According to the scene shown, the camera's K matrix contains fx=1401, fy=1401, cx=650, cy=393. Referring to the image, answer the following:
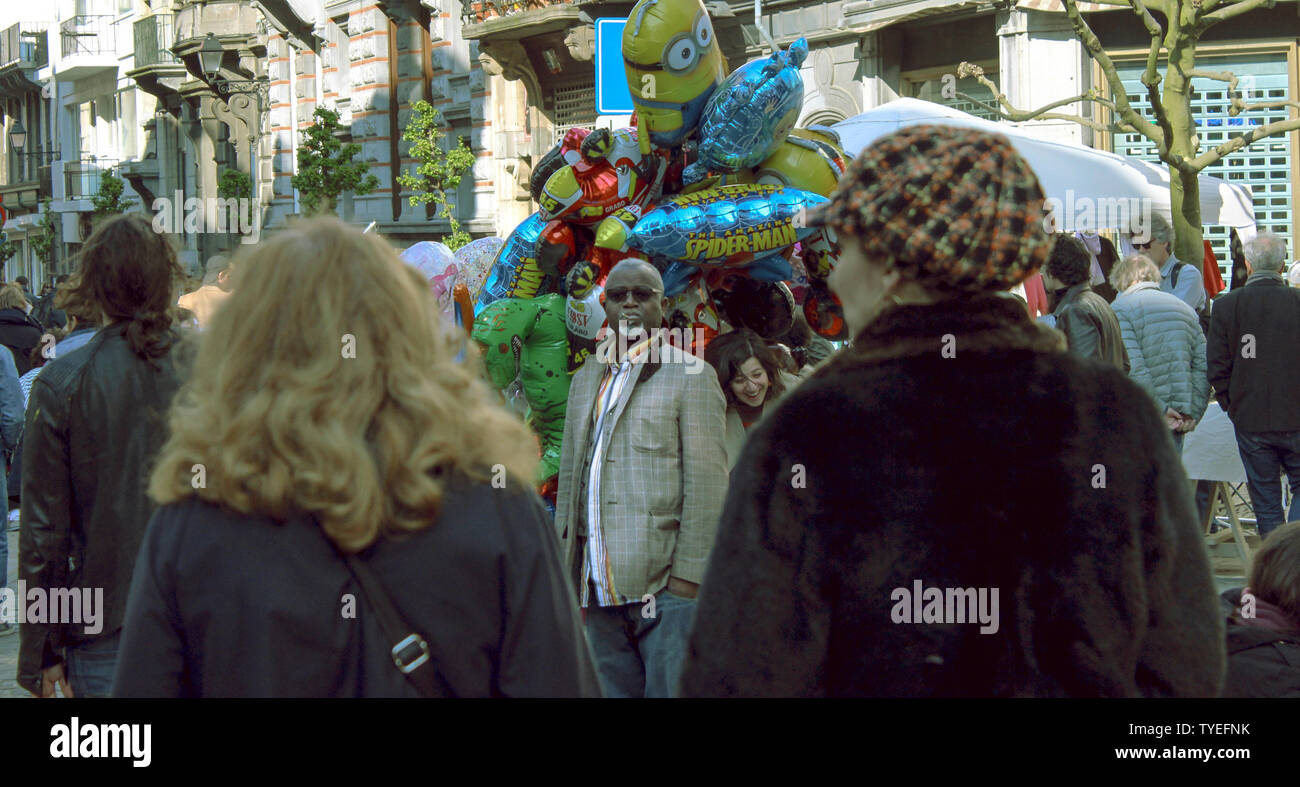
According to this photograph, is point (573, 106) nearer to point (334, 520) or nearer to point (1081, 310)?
point (1081, 310)

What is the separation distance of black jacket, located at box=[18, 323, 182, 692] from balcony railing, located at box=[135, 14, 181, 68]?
35810mm

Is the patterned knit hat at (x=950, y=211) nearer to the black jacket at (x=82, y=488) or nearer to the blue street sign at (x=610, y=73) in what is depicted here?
the black jacket at (x=82, y=488)

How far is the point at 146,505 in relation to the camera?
3865mm

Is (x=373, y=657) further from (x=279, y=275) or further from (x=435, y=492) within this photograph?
(x=279, y=275)

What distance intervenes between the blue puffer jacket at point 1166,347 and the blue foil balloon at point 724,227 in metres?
3.42

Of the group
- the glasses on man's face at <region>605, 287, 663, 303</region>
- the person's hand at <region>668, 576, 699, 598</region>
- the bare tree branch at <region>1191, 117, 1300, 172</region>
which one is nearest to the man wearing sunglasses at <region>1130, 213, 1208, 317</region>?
the bare tree branch at <region>1191, 117, 1300, 172</region>

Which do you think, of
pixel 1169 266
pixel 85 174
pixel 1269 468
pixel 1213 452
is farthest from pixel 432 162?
pixel 85 174

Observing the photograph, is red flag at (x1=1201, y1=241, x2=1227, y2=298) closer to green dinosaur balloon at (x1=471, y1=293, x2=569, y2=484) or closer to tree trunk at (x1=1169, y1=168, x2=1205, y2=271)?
tree trunk at (x1=1169, y1=168, x2=1205, y2=271)

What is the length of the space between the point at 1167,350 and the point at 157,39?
34.5 meters

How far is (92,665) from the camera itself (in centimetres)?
383

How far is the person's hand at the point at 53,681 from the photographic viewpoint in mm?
3801

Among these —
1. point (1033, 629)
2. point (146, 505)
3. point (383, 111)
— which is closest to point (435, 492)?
point (1033, 629)

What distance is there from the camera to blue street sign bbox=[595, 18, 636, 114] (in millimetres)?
7262

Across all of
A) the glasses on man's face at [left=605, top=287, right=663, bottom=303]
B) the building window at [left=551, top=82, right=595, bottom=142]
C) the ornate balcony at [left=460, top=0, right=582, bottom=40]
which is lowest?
the glasses on man's face at [left=605, top=287, right=663, bottom=303]
